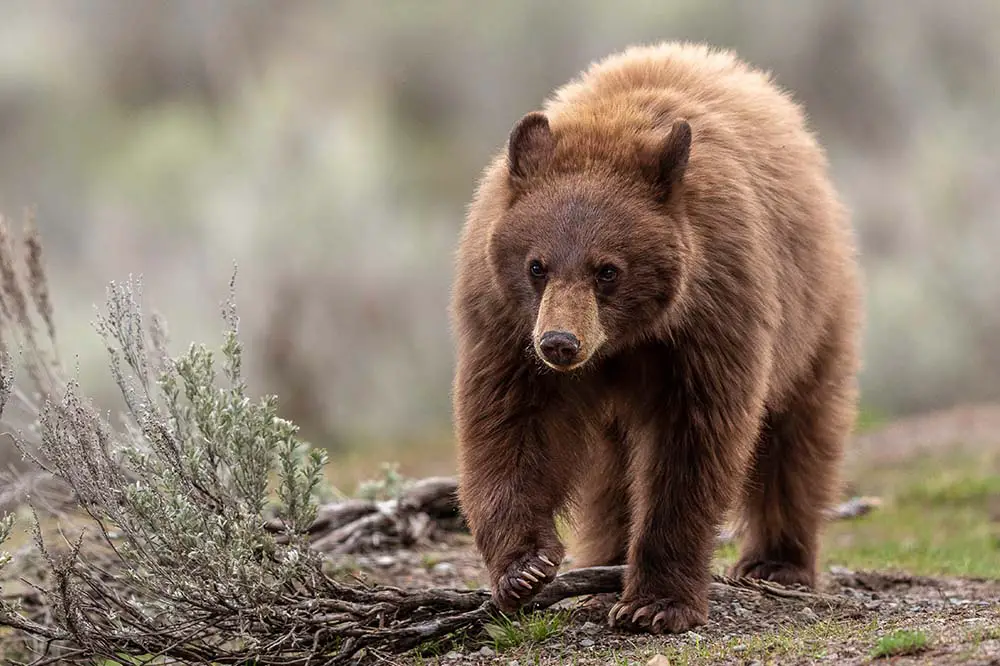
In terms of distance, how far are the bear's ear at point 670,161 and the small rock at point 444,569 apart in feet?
9.88

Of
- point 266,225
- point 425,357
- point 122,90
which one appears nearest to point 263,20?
point 122,90

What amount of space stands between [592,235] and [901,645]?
1.85 m

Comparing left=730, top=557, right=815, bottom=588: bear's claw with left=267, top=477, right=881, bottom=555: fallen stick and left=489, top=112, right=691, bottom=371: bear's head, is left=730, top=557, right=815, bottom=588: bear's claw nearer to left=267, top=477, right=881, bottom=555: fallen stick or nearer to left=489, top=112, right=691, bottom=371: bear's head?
left=267, top=477, right=881, bottom=555: fallen stick

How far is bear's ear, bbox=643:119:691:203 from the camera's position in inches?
205

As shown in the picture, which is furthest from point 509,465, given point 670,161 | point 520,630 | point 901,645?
point 901,645

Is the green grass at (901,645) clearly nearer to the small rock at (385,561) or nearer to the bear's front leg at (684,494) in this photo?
the bear's front leg at (684,494)

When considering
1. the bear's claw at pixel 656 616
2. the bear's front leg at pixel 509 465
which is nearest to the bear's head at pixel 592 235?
the bear's front leg at pixel 509 465

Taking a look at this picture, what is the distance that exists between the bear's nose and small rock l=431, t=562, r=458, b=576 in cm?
285

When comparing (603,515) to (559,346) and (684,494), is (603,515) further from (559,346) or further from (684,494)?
(559,346)

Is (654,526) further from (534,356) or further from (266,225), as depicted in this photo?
(266,225)

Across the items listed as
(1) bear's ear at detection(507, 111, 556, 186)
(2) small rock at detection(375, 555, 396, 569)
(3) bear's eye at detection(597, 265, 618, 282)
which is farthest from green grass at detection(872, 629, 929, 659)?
(2) small rock at detection(375, 555, 396, 569)

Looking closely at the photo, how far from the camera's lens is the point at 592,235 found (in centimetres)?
510

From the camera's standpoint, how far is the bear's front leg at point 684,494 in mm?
5418

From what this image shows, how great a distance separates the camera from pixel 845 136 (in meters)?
18.0
